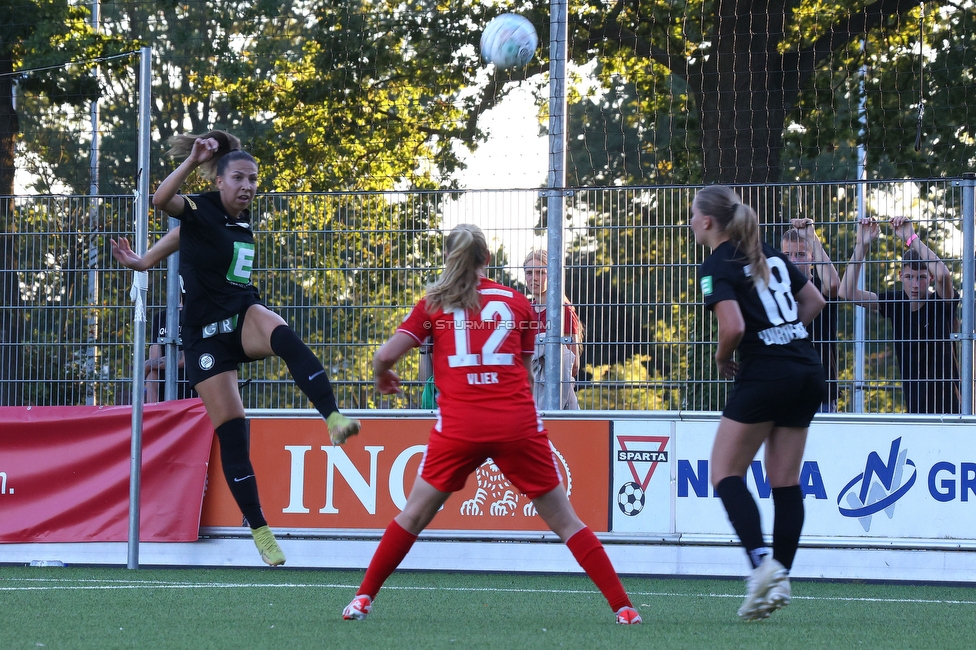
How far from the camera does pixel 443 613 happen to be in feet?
18.6

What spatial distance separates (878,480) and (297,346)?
4.35 metres

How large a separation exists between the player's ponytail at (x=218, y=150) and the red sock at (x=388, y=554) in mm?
2442

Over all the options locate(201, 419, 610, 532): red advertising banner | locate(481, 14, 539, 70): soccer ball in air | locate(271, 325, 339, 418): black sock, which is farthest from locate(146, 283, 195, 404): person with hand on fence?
locate(271, 325, 339, 418): black sock

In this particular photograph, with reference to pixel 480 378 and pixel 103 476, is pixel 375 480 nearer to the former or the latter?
pixel 103 476

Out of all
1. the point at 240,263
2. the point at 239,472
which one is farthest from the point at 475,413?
the point at 240,263

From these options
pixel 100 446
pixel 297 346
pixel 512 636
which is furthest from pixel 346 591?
pixel 100 446

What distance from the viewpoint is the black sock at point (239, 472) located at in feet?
20.6

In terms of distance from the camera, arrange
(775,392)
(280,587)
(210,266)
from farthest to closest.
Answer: (280,587) < (210,266) < (775,392)

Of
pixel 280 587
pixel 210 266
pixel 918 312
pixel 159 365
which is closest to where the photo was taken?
pixel 210 266

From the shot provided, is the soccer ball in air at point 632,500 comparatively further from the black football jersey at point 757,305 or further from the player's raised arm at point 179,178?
the player's raised arm at point 179,178

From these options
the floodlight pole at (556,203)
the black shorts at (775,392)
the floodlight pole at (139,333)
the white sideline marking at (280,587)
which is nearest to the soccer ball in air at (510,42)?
the floodlight pole at (556,203)

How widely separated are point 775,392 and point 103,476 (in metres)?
5.53

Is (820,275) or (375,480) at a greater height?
(820,275)

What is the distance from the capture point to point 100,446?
29.3 ft
